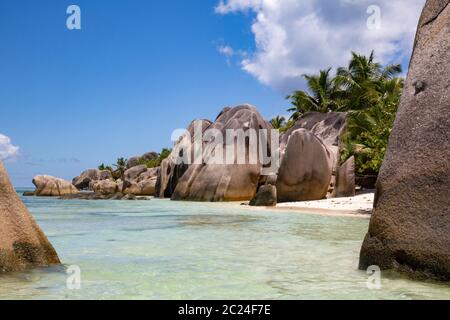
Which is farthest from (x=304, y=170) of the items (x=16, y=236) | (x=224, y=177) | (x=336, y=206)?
(x=16, y=236)

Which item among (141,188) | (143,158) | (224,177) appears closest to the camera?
(224,177)

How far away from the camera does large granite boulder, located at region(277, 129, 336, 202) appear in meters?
19.7

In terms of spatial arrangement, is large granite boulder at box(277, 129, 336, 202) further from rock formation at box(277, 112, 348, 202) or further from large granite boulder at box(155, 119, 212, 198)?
large granite boulder at box(155, 119, 212, 198)

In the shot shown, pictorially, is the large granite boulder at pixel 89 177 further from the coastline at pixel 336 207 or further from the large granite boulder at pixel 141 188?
the coastline at pixel 336 207

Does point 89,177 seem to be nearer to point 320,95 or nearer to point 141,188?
point 141,188

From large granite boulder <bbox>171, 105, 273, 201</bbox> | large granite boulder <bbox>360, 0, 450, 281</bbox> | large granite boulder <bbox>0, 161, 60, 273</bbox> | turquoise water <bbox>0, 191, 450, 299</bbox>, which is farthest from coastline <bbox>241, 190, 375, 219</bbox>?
large granite boulder <bbox>0, 161, 60, 273</bbox>

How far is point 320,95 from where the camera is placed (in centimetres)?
3603

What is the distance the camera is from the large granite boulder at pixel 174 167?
3026cm

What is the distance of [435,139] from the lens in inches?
172

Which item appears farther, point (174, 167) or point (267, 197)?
point (174, 167)

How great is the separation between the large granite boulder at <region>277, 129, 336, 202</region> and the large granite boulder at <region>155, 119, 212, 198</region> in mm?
10871

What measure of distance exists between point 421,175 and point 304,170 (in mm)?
15395

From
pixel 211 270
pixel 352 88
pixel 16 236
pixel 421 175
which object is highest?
pixel 352 88
